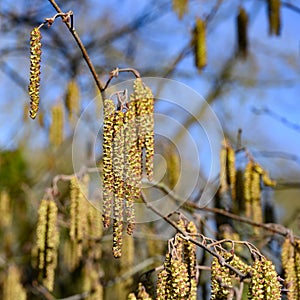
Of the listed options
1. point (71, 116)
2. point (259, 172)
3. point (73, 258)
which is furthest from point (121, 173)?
point (71, 116)

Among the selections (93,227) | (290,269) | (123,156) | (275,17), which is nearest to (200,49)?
(275,17)

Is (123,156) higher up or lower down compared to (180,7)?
lower down

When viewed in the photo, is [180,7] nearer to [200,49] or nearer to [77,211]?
[200,49]

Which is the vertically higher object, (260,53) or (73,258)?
(260,53)

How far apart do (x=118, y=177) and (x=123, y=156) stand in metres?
0.05

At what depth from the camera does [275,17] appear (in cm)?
243

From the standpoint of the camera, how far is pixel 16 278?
2514mm

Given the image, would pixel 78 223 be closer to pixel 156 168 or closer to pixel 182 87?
pixel 156 168

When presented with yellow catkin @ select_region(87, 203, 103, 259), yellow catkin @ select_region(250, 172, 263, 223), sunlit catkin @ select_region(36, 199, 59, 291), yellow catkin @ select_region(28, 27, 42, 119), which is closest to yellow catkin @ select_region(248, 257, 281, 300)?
yellow catkin @ select_region(28, 27, 42, 119)

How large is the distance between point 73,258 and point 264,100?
3844mm

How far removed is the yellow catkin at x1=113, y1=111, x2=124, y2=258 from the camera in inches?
42.4

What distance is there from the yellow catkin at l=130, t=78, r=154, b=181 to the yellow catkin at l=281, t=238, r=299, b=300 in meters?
0.42

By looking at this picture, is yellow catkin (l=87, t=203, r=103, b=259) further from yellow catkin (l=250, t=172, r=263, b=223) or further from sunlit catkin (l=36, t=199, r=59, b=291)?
yellow catkin (l=250, t=172, r=263, b=223)

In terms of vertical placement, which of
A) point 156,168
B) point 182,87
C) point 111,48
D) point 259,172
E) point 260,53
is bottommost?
point 259,172
